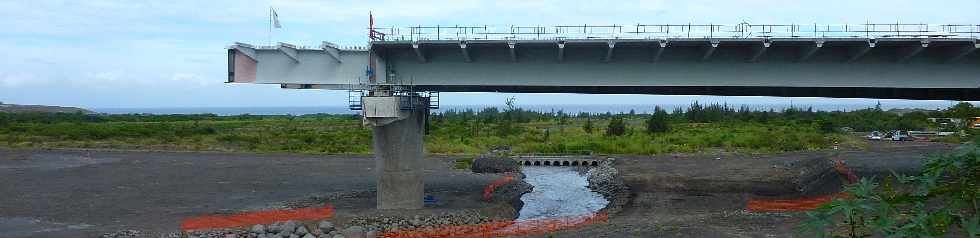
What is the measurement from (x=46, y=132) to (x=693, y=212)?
7081 centimetres

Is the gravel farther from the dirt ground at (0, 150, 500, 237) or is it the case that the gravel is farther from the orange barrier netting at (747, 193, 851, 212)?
the orange barrier netting at (747, 193, 851, 212)

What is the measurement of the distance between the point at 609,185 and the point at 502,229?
15513mm

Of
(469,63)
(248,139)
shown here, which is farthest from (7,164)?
(469,63)

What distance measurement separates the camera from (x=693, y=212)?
27547mm

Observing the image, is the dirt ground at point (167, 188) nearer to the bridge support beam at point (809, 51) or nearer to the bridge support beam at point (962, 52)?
the bridge support beam at point (809, 51)

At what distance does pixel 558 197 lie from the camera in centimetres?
3509

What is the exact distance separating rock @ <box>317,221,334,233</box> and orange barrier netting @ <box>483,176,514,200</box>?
407 inches

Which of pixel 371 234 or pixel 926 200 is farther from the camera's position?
pixel 371 234

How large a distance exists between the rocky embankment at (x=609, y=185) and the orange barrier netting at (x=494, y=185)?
421 centimetres

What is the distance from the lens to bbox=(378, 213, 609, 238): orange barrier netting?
73.7 ft

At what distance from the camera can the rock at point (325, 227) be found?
22.3m

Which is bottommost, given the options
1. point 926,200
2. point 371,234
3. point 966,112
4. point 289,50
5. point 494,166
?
point 371,234

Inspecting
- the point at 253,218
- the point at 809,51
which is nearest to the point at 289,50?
the point at 253,218

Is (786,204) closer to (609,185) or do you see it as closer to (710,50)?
(710,50)
